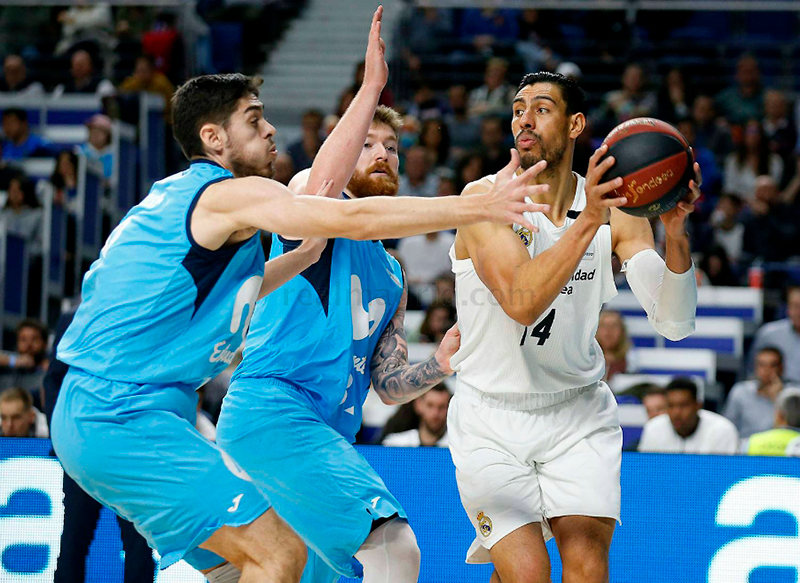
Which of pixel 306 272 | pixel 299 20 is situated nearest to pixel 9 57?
pixel 299 20

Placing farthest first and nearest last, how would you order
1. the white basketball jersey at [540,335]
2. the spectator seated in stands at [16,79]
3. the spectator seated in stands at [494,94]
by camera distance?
the spectator seated in stands at [16,79] → the spectator seated in stands at [494,94] → the white basketball jersey at [540,335]

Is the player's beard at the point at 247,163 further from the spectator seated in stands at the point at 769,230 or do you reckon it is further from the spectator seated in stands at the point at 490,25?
the spectator seated in stands at the point at 490,25

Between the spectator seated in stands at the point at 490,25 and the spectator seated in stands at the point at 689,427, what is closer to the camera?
the spectator seated in stands at the point at 689,427

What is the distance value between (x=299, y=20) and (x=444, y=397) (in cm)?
896

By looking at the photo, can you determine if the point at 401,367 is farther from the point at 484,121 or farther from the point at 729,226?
the point at 484,121

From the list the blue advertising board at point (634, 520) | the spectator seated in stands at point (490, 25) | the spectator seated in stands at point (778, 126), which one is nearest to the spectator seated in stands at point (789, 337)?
the spectator seated in stands at point (778, 126)

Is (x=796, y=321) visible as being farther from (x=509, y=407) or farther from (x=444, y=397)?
(x=509, y=407)

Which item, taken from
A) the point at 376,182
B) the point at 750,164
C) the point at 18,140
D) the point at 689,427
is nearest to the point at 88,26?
the point at 18,140

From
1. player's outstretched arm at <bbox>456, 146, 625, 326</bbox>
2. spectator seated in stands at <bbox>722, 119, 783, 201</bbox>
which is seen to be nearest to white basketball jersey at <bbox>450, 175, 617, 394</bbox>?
player's outstretched arm at <bbox>456, 146, 625, 326</bbox>

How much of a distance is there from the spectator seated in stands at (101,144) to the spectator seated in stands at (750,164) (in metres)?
6.50

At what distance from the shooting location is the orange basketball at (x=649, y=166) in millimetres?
4008

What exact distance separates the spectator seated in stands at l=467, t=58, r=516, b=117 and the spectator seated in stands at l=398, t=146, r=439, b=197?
141 centimetres

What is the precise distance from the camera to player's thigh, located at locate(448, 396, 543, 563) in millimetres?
4375

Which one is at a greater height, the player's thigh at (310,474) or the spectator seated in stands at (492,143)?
the spectator seated in stands at (492,143)
